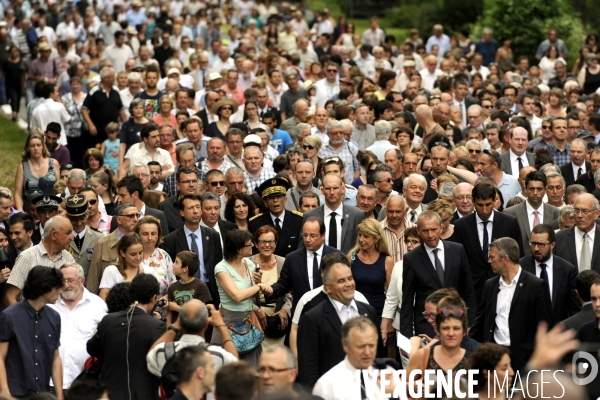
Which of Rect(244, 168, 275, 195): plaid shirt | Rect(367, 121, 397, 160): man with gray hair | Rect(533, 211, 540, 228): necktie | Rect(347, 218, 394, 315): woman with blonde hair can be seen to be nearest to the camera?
Rect(347, 218, 394, 315): woman with blonde hair

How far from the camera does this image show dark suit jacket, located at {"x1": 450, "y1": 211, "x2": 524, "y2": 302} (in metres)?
11.4

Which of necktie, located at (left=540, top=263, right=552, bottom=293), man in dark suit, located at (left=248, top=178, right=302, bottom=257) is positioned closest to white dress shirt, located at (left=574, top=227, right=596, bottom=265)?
necktie, located at (left=540, top=263, right=552, bottom=293)

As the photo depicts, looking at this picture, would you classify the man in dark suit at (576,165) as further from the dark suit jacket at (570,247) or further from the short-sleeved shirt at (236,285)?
the short-sleeved shirt at (236,285)

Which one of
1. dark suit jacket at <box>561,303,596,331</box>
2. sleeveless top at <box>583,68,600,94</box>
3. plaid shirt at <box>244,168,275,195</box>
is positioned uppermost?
dark suit jacket at <box>561,303,596,331</box>

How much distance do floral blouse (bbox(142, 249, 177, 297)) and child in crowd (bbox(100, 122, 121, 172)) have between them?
6.25 metres

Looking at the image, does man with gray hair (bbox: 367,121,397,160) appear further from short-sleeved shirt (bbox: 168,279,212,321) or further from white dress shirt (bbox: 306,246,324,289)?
short-sleeved shirt (bbox: 168,279,212,321)

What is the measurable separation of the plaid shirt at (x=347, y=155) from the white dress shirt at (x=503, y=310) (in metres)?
5.52

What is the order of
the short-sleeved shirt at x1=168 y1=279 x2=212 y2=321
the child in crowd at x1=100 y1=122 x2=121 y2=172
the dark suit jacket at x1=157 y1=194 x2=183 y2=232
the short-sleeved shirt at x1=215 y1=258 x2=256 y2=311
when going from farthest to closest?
1. the child in crowd at x1=100 y1=122 x2=121 y2=172
2. the dark suit jacket at x1=157 y1=194 x2=183 y2=232
3. the short-sleeved shirt at x1=215 y1=258 x2=256 y2=311
4. the short-sleeved shirt at x1=168 y1=279 x2=212 y2=321

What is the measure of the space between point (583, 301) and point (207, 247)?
3924mm

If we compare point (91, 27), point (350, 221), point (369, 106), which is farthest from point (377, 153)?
point (91, 27)

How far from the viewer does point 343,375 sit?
779 cm

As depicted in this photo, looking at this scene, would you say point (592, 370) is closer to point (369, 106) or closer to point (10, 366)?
point (10, 366)

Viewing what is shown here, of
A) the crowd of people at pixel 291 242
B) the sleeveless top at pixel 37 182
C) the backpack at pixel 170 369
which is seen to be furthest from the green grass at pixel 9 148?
the backpack at pixel 170 369

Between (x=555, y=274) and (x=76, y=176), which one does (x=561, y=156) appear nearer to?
(x=555, y=274)
